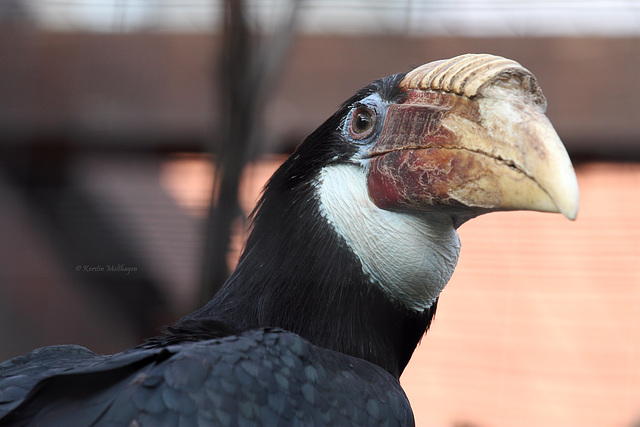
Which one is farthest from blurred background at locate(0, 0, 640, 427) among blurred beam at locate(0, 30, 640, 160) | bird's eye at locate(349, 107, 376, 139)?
bird's eye at locate(349, 107, 376, 139)

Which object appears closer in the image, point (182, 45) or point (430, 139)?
point (430, 139)

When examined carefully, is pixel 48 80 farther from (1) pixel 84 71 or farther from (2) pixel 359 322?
(2) pixel 359 322

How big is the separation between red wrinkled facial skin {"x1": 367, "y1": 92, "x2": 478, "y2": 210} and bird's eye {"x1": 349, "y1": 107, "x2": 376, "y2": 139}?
45mm

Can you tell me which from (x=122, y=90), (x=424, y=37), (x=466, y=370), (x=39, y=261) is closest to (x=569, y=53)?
(x=424, y=37)

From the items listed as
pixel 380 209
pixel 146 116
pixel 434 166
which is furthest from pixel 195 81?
pixel 434 166

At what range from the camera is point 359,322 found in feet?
5.98

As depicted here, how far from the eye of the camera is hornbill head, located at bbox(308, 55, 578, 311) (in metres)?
1.56

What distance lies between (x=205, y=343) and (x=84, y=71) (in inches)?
107

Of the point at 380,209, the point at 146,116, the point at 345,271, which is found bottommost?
the point at 146,116

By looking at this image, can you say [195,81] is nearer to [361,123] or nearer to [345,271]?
[361,123]

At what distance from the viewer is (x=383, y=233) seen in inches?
71.7

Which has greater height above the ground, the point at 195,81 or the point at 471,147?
the point at 471,147

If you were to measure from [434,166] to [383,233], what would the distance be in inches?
9.3

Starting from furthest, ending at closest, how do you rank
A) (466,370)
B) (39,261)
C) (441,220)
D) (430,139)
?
(466,370) → (39,261) → (441,220) → (430,139)
